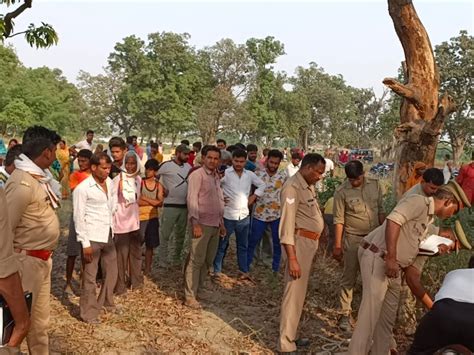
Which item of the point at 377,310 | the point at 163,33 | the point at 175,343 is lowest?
the point at 175,343

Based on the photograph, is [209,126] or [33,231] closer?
[33,231]

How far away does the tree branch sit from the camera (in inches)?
230

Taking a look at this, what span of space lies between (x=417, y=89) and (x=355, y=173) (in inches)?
58.7

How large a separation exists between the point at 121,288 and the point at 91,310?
86 centimetres

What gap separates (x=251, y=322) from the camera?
195 inches

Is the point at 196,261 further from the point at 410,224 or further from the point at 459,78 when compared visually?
the point at 459,78

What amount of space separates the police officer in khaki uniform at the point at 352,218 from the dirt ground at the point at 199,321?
1.42ft

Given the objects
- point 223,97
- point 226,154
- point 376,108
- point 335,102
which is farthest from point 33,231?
point 376,108

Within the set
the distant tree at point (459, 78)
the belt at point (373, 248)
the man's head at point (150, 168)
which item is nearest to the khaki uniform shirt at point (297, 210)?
the belt at point (373, 248)

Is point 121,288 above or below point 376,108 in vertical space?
below

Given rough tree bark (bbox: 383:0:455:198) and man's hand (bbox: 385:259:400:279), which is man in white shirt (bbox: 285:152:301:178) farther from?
man's hand (bbox: 385:259:400:279)

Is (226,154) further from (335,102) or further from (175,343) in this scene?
(335,102)

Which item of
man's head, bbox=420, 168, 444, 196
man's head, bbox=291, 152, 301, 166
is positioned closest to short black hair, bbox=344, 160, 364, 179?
man's head, bbox=420, 168, 444, 196

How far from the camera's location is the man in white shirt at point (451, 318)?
106 inches
